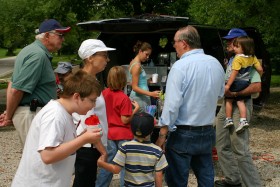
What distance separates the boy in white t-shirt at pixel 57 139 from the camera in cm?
258

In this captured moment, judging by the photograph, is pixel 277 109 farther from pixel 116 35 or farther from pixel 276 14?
pixel 116 35

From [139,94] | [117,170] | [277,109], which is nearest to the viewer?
[117,170]

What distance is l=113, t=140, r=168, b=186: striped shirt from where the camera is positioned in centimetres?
360

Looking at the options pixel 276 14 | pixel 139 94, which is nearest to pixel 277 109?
pixel 276 14

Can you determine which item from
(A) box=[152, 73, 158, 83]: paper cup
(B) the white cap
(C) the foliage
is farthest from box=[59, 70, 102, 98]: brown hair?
(C) the foliage

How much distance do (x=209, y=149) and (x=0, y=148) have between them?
4865 millimetres

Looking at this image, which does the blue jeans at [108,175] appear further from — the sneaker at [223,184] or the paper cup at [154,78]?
the paper cup at [154,78]

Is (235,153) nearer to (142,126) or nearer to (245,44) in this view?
(245,44)

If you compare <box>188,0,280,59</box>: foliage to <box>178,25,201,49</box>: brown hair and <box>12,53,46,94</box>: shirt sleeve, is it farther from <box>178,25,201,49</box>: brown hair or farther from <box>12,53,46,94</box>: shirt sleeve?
<box>12,53,46,94</box>: shirt sleeve

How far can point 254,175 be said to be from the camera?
505 cm

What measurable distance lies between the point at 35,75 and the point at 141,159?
121 cm

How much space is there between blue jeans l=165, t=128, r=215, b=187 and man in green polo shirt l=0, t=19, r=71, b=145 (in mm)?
1222

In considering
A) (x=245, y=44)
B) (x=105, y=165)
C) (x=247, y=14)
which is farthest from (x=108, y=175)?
(x=247, y=14)

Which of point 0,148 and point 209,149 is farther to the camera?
point 0,148
